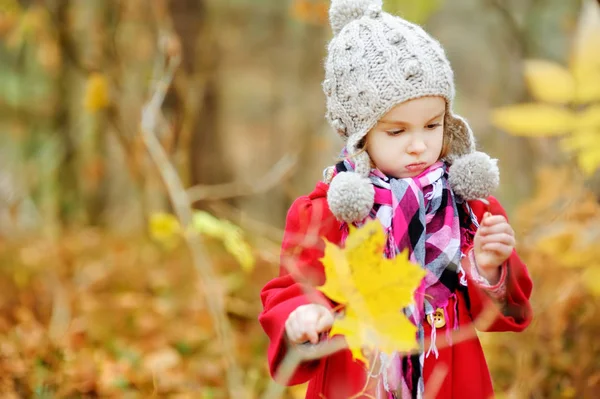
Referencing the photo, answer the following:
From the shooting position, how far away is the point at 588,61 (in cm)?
157

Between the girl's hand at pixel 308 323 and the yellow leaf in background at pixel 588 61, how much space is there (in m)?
0.83

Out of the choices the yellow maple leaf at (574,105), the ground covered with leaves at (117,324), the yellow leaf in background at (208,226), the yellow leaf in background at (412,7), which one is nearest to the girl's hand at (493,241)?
the yellow maple leaf at (574,105)

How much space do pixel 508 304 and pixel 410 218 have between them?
328 mm

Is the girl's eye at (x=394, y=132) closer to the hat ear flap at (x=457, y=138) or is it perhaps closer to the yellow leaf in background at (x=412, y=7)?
the hat ear flap at (x=457, y=138)

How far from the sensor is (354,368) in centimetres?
160

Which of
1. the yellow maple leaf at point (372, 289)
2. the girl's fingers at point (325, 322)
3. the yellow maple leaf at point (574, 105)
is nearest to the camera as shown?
the yellow maple leaf at point (372, 289)

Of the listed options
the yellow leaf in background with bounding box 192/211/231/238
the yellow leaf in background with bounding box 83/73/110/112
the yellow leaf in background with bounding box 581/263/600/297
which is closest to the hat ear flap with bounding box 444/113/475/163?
the yellow leaf in background with bounding box 581/263/600/297

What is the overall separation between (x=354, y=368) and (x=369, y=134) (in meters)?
0.56

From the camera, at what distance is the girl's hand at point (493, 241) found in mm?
1425

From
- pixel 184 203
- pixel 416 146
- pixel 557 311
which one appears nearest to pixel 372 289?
pixel 416 146

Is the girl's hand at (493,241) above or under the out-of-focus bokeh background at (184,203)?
above

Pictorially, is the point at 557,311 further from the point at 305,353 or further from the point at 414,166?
the point at 305,353

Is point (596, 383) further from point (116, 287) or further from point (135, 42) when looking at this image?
point (135, 42)

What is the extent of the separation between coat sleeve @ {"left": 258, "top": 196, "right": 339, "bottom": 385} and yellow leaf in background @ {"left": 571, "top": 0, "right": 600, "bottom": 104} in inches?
26.9
